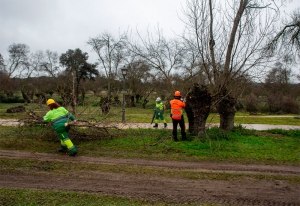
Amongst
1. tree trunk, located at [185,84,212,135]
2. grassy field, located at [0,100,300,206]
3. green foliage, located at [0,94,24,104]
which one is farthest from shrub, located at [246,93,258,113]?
green foliage, located at [0,94,24,104]

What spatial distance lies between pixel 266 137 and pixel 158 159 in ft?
18.6

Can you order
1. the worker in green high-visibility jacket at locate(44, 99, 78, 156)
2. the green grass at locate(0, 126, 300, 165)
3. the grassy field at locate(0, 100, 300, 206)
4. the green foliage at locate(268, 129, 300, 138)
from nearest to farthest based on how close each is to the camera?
the grassy field at locate(0, 100, 300, 206), the worker in green high-visibility jacket at locate(44, 99, 78, 156), the green grass at locate(0, 126, 300, 165), the green foliage at locate(268, 129, 300, 138)

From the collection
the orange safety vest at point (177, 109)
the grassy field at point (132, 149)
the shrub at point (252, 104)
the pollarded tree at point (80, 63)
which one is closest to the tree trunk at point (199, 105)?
the grassy field at point (132, 149)

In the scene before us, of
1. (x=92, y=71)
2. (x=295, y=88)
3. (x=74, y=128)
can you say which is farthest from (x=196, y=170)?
(x=92, y=71)

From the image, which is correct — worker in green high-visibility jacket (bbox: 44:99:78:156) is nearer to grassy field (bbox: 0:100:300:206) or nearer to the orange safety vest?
grassy field (bbox: 0:100:300:206)

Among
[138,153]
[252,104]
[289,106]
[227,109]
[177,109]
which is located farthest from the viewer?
[289,106]

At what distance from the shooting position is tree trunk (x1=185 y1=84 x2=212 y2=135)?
907cm

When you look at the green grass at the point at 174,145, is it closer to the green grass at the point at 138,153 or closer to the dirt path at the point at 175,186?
the green grass at the point at 138,153

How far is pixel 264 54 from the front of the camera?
27.6 ft

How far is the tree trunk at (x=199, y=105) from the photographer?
907 cm

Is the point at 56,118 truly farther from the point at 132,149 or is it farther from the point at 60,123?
the point at 132,149

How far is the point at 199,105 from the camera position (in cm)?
912

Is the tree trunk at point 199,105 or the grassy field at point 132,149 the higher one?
the tree trunk at point 199,105

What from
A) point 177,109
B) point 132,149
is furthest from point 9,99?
Answer: point 177,109
